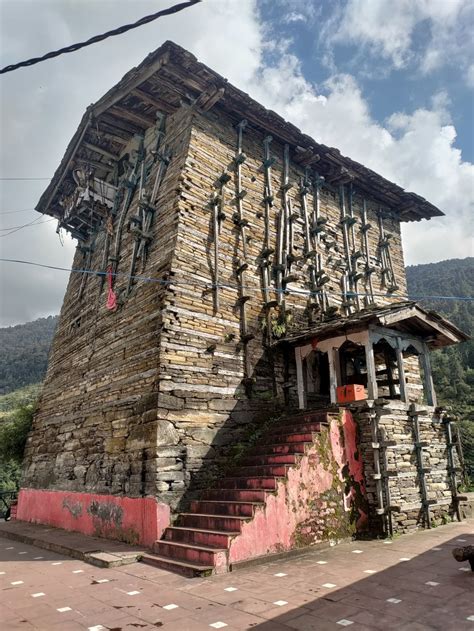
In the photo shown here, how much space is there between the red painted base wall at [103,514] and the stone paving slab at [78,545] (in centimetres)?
17

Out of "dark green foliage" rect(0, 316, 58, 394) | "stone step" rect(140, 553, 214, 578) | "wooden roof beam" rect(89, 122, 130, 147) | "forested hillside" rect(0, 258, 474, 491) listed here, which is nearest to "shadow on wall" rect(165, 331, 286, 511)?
"stone step" rect(140, 553, 214, 578)

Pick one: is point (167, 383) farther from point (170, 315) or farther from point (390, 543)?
point (390, 543)

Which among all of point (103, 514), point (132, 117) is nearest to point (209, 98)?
point (132, 117)

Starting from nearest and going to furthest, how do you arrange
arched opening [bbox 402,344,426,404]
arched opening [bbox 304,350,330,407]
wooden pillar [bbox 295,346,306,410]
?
wooden pillar [bbox 295,346,306,410] < arched opening [bbox 304,350,330,407] < arched opening [bbox 402,344,426,404]

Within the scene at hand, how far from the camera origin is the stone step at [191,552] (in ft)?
18.8

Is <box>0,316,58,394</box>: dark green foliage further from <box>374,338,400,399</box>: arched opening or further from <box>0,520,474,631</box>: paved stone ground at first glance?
<box>0,520,474,631</box>: paved stone ground

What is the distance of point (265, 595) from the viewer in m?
4.70

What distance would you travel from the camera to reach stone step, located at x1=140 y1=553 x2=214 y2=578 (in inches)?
219

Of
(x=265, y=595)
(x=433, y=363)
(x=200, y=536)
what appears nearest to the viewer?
(x=265, y=595)

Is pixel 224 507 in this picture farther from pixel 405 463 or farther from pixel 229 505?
pixel 405 463

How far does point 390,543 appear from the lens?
7.00 m

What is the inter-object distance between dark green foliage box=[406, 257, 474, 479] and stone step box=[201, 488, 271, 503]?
14.1 m

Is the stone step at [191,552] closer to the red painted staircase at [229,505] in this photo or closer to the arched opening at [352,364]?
the red painted staircase at [229,505]

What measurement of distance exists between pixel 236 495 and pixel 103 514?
10.4ft
